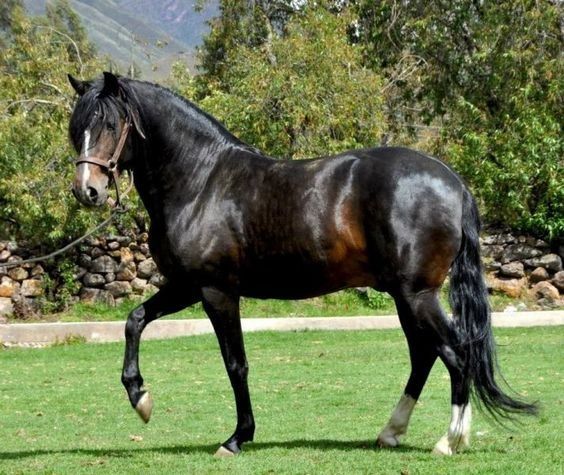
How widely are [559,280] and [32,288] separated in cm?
1132

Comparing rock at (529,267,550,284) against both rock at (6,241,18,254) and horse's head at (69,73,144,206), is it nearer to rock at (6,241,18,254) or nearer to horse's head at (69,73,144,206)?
rock at (6,241,18,254)

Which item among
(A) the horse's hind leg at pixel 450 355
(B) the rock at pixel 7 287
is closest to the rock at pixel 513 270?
(B) the rock at pixel 7 287

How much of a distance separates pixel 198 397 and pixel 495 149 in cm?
1420

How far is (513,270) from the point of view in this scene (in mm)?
23422

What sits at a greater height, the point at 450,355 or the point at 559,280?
the point at 450,355

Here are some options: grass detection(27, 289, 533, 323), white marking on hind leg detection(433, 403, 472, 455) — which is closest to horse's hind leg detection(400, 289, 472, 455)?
white marking on hind leg detection(433, 403, 472, 455)

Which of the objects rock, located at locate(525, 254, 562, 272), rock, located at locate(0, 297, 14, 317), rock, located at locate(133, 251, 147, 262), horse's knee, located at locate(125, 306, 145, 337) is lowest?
rock, located at locate(0, 297, 14, 317)

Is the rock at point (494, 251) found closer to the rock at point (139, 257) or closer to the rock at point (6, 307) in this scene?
the rock at point (139, 257)

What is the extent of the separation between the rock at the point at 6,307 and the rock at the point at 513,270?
10.6m

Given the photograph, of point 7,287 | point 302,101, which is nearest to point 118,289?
point 7,287

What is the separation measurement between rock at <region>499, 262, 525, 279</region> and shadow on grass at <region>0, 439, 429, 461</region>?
16103 mm

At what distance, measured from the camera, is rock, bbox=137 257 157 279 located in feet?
76.7

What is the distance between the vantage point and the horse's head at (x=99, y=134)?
721cm

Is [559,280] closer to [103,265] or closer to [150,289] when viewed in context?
[150,289]
